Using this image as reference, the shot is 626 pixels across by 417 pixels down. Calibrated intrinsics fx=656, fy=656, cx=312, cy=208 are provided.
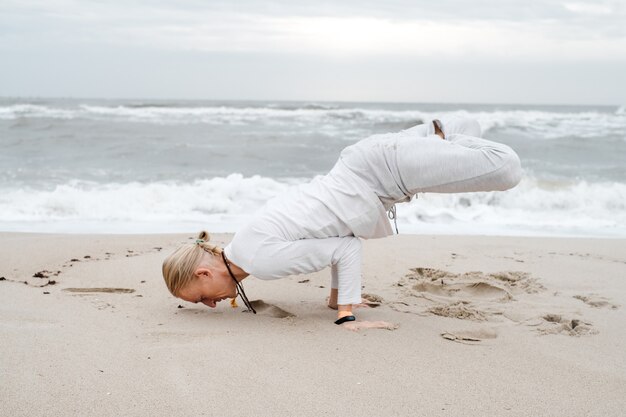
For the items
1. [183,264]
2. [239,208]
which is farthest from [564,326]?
[239,208]

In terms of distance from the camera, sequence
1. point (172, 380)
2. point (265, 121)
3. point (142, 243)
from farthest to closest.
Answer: point (265, 121) < point (142, 243) < point (172, 380)

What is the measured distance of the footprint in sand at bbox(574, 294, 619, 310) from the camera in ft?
12.5

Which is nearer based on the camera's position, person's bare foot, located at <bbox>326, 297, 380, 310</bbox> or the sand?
the sand

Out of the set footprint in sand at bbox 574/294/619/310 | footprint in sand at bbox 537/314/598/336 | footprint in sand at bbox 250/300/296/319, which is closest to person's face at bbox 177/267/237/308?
footprint in sand at bbox 250/300/296/319

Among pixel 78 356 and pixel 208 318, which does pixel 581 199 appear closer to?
pixel 208 318

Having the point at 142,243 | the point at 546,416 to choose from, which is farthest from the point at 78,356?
the point at 142,243

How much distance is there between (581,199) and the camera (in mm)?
9562

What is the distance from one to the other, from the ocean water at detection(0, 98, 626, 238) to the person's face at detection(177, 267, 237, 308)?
374cm

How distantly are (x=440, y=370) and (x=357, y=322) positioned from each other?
0.69 metres

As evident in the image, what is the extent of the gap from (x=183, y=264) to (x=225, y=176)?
30.3 ft

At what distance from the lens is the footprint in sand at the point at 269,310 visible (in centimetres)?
358

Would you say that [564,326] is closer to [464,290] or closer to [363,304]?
[464,290]

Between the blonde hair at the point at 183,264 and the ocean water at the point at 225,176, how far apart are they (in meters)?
3.75

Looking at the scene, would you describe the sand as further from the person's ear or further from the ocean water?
the ocean water
